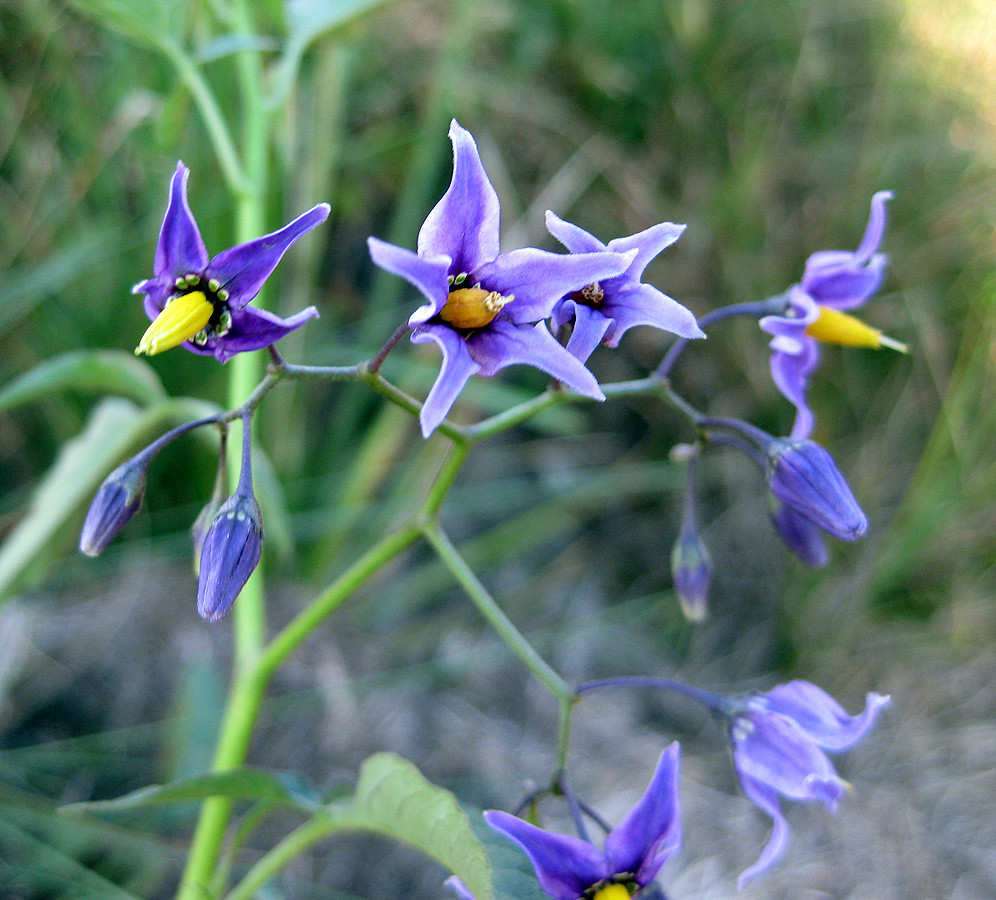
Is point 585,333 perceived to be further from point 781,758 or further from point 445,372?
point 781,758

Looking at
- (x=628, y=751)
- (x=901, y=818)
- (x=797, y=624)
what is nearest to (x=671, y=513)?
(x=797, y=624)

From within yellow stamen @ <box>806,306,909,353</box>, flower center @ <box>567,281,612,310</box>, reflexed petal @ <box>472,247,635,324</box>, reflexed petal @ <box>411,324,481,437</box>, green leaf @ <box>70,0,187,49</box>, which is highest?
green leaf @ <box>70,0,187,49</box>

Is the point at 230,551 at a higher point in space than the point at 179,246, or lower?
lower

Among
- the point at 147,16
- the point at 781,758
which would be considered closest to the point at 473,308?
the point at 781,758

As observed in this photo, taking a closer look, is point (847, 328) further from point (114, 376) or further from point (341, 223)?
point (341, 223)

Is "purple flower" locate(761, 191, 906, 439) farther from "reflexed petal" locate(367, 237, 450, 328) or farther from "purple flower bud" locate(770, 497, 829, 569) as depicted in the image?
"reflexed petal" locate(367, 237, 450, 328)

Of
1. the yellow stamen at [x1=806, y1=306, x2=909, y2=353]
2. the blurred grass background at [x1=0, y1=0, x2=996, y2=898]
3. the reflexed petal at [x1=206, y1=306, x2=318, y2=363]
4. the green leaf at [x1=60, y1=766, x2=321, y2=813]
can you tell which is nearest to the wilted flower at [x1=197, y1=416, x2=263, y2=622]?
the reflexed petal at [x1=206, y1=306, x2=318, y2=363]

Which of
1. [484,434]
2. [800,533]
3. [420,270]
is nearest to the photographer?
[420,270]
